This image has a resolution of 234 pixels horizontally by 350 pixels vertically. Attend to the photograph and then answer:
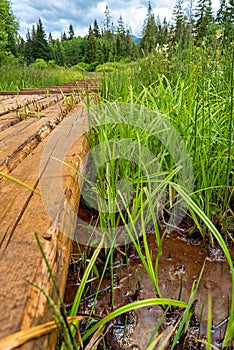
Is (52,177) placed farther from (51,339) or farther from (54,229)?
(51,339)

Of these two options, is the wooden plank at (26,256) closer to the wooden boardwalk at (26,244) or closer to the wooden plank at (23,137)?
the wooden boardwalk at (26,244)

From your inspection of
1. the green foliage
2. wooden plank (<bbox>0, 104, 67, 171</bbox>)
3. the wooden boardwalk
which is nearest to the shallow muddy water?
the wooden boardwalk

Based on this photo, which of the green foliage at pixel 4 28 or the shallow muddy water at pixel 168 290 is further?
the green foliage at pixel 4 28

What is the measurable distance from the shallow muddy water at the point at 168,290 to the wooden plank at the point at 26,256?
0.31 metres

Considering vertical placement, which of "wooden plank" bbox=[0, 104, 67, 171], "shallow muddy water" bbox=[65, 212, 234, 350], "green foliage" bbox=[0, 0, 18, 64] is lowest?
"shallow muddy water" bbox=[65, 212, 234, 350]

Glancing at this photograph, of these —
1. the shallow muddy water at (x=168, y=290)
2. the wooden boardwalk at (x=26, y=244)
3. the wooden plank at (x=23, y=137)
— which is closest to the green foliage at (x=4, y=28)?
the wooden plank at (x=23, y=137)

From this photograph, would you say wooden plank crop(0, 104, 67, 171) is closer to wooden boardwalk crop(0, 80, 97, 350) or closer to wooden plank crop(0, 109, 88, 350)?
wooden boardwalk crop(0, 80, 97, 350)

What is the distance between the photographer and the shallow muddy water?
2.93ft

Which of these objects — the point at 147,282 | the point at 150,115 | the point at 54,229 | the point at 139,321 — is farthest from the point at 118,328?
the point at 150,115

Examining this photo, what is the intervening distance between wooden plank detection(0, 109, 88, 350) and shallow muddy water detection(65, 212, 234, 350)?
0.31m

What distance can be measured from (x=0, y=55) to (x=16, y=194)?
25.8m

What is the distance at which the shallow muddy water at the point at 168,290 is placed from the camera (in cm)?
89

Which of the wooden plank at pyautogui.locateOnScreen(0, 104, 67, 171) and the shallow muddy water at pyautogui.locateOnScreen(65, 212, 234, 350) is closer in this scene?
the shallow muddy water at pyautogui.locateOnScreen(65, 212, 234, 350)

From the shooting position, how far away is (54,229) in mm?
729
